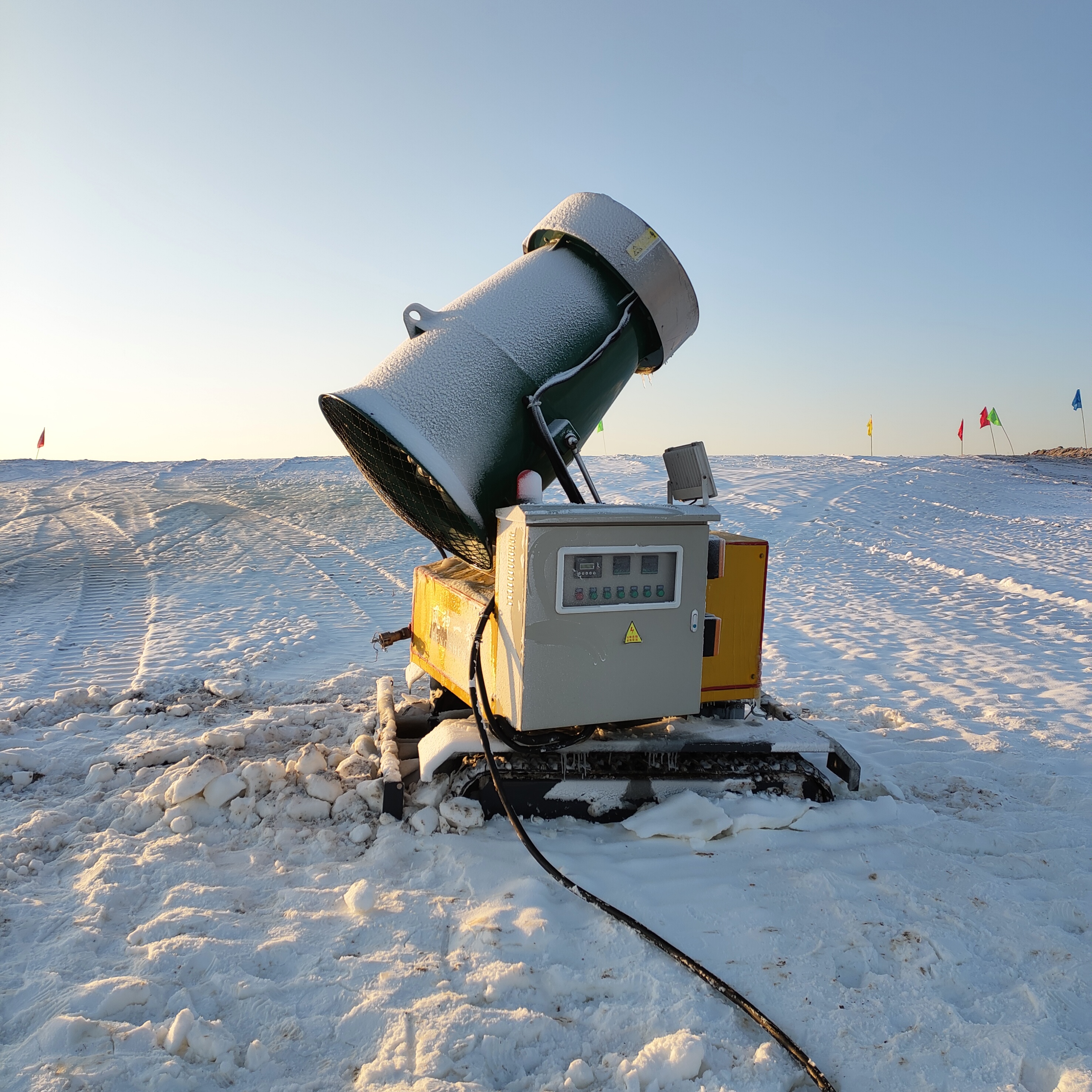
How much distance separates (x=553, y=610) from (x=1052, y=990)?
2303 mm

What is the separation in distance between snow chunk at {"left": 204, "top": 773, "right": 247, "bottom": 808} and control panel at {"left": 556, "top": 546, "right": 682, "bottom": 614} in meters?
1.89

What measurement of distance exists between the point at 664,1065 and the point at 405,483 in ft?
8.69

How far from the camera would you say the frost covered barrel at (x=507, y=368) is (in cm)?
351

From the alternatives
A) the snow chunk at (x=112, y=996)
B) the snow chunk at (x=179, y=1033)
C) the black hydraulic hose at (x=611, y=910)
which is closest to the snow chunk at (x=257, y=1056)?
the snow chunk at (x=179, y=1033)

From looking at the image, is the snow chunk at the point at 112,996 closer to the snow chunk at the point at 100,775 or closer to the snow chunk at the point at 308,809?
the snow chunk at the point at 308,809

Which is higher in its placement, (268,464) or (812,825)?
(268,464)

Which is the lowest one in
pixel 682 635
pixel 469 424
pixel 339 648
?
pixel 339 648

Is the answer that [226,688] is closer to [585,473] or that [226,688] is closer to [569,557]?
[585,473]

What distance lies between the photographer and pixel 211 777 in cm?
381

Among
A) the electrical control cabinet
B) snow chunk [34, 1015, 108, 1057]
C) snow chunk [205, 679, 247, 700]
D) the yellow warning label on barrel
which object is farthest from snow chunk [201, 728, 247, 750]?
the yellow warning label on barrel

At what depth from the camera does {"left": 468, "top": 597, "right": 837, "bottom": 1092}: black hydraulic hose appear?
230cm

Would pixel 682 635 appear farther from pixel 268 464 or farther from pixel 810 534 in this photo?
pixel 268 464

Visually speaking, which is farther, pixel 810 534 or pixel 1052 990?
pixel 810 534

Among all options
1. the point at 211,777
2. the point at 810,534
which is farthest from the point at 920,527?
the point at 211,777
